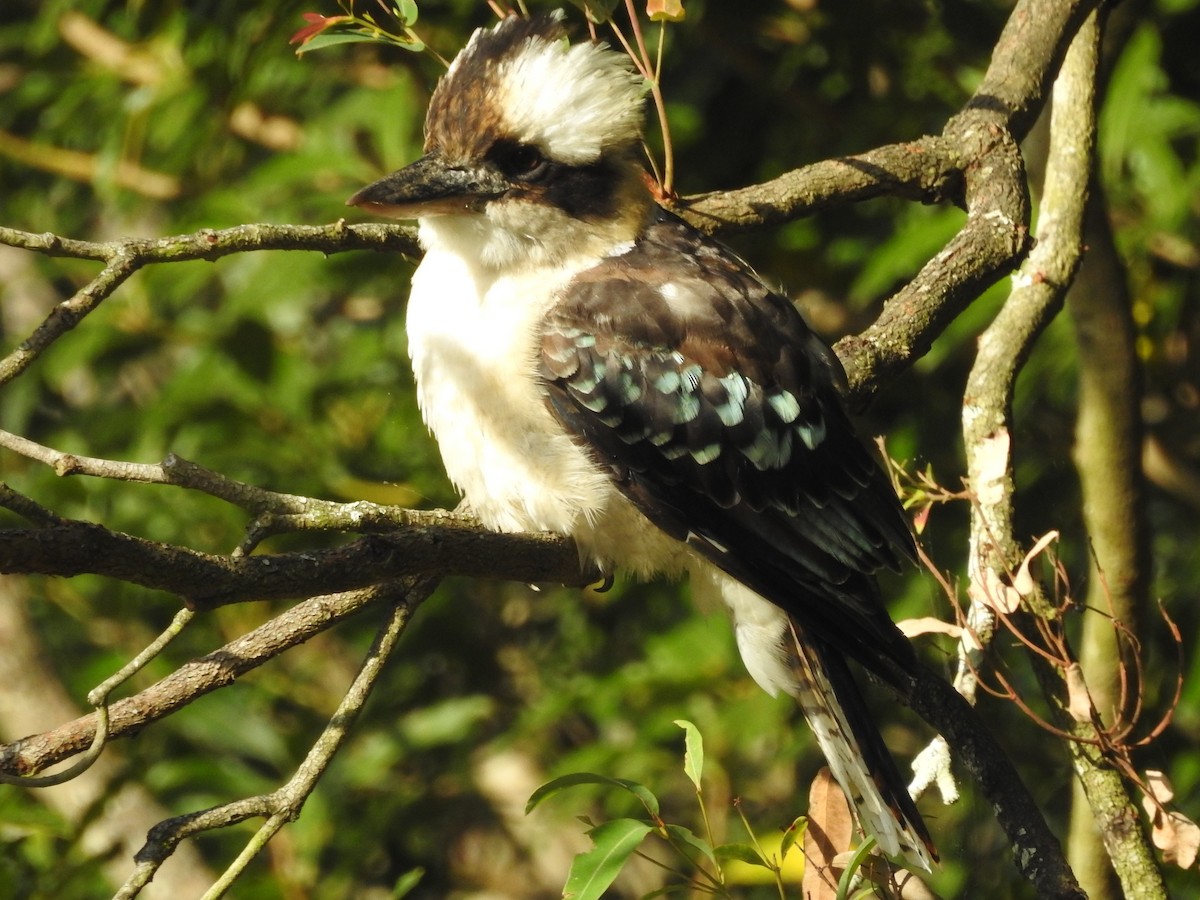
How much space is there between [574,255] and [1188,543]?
239 centimetres

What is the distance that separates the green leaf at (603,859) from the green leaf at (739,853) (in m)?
0.10

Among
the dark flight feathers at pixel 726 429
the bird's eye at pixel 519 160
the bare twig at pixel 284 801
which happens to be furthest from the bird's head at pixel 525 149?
the bare twig at pixel 284 801

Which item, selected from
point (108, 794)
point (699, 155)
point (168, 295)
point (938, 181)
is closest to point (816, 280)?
point (699, 155)

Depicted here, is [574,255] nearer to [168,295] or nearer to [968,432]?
[968,432]

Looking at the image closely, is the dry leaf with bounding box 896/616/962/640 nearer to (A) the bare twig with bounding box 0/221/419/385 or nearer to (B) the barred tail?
(B) the barred tail

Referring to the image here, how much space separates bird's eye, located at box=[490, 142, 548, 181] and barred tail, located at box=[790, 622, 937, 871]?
99 centimetres

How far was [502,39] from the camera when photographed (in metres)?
2.72

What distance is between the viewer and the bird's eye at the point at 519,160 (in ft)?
8.78

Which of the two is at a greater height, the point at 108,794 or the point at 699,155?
the point at 699,155

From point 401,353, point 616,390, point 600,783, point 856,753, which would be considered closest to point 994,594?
point 856,753

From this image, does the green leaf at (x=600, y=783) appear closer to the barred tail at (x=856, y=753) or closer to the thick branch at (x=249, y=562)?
the thick branch at (x=249, y=562)

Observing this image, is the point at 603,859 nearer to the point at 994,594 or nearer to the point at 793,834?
the point at 793,834

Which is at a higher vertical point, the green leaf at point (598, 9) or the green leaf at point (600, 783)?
the green leaf at point (598, 9)

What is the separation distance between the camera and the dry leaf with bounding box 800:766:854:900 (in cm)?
204
